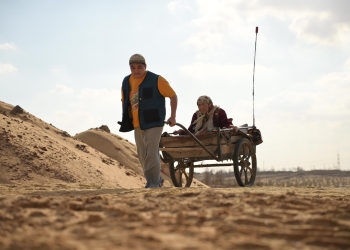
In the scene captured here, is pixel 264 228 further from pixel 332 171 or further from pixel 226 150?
pixel 332 171

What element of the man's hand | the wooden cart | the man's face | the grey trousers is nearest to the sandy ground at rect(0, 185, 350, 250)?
the grey trousers

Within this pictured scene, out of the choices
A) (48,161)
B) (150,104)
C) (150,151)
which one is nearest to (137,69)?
(150,104)

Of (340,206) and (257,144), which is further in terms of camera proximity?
(257,144)

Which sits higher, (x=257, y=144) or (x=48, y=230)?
(x=257, y=144)

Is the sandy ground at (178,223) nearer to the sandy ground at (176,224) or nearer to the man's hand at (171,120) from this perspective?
the sandy ground at (176,224)

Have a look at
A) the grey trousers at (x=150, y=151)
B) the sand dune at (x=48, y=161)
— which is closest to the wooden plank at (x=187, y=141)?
the sand dune at (x=48, y=161)

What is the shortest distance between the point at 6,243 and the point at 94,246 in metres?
0.40

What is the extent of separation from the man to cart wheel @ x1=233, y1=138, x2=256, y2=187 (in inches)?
78.4

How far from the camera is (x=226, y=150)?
27.7ft

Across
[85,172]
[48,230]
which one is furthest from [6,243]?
[85,172]

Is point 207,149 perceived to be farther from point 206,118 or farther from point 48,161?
point 48,161

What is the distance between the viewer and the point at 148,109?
6.65m

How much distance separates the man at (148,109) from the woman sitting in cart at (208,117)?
1.98m

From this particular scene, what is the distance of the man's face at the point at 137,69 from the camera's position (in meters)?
6.68
